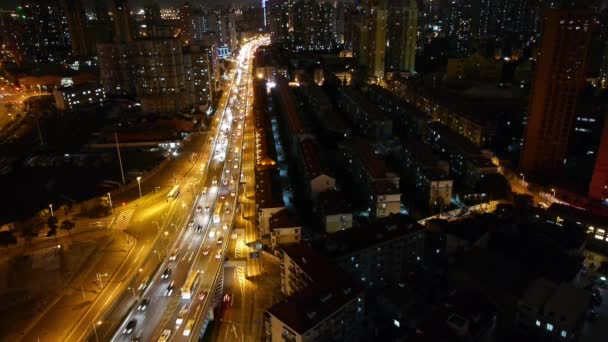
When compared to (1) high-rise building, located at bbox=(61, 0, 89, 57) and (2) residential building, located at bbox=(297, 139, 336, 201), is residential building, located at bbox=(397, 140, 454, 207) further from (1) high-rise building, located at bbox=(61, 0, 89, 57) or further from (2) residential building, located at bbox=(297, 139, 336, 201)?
(1) high-rise building, located at bbox=(61, 0, 89, 57)

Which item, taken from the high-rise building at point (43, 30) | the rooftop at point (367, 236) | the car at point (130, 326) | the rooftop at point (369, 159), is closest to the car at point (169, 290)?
the car at point (130, 326)

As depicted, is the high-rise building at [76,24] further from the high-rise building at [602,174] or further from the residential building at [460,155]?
the high-rise building at [602,174]

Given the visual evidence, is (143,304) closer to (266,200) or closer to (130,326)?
(130,326)

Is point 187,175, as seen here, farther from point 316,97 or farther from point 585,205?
point 585,205

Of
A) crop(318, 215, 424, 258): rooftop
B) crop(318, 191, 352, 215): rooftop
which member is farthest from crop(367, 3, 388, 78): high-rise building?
crop(318, 215, 424, 258): rooftop

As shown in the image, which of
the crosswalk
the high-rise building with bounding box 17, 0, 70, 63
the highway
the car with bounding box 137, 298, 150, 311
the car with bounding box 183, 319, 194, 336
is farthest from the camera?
the high-rise building with bounding box 17, 0, 70, 63

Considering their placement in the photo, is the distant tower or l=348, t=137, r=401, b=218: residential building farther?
the distant tower

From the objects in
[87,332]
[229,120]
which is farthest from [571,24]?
[229,120]
